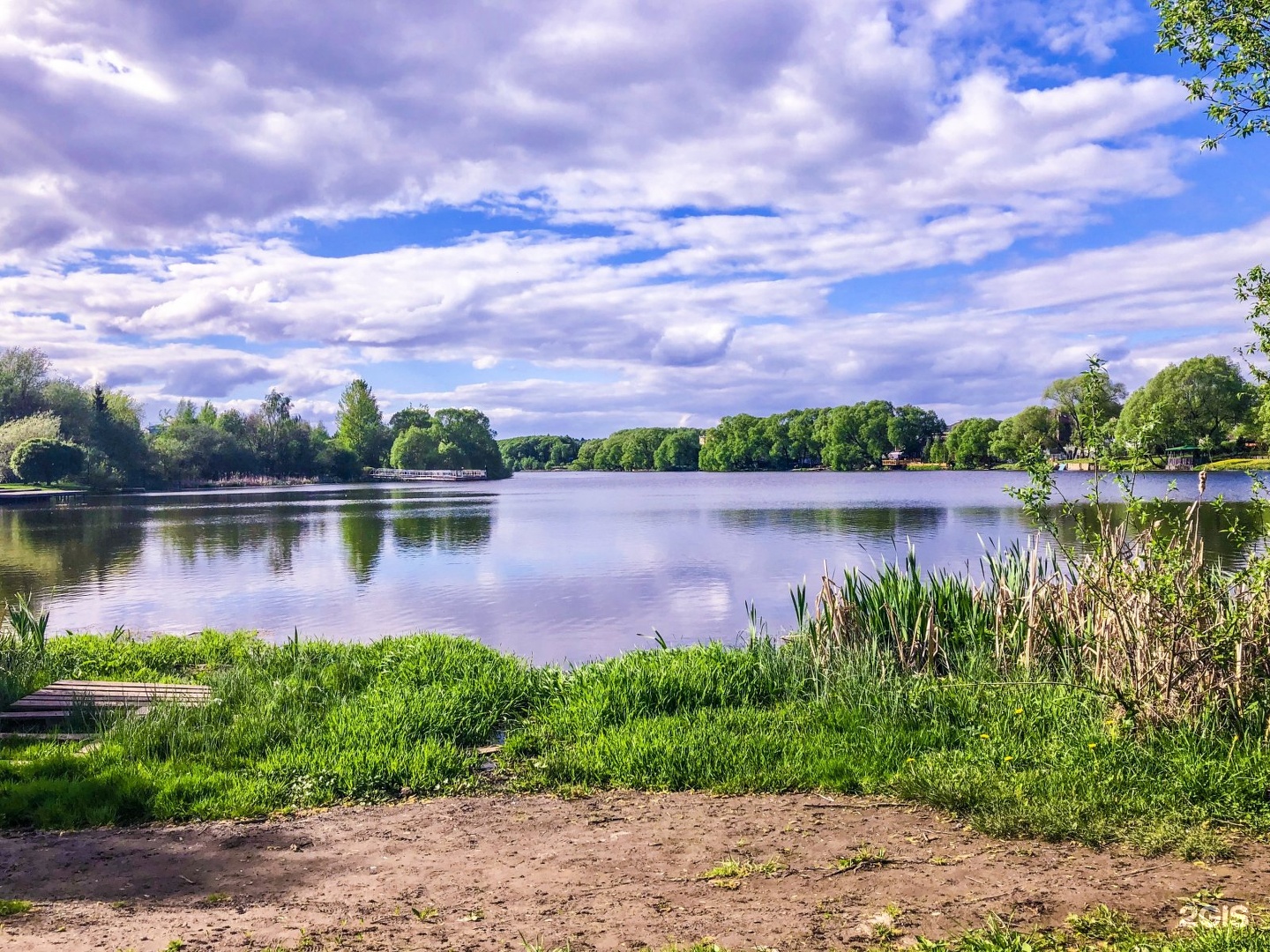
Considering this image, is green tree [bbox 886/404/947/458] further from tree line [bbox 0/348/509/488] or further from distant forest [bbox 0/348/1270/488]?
tree line [bbox 0/348/509/488]

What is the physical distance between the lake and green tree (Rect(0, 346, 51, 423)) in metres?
39.9

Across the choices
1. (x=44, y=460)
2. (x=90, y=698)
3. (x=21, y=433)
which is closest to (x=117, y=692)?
(x=90, y=698)

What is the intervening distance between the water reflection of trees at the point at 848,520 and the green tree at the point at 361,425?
93816mm

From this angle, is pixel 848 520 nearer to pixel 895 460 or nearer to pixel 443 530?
pixel 443 530

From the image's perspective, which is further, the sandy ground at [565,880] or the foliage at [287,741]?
the foliage at [287,741]

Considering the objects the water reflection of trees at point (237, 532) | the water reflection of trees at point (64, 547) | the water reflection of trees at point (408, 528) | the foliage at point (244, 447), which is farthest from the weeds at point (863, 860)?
the foliage at point (244, 447)

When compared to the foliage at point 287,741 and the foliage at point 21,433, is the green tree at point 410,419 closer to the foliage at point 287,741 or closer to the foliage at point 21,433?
the foliage at point 21,433

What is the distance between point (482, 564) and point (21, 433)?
6658cm

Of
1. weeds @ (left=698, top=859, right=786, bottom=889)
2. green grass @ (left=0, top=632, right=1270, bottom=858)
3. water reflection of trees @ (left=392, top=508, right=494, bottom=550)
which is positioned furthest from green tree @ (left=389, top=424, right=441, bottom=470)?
weeds @ (left=698, top=859, right=786, bottom=889)

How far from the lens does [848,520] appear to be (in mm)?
41125

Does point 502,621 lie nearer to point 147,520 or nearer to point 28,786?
point 28,786

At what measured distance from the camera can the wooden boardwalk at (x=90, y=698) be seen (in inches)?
359

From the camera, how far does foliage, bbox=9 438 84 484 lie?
71.1 m

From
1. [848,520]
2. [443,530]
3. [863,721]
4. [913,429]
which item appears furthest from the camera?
[913,429]
